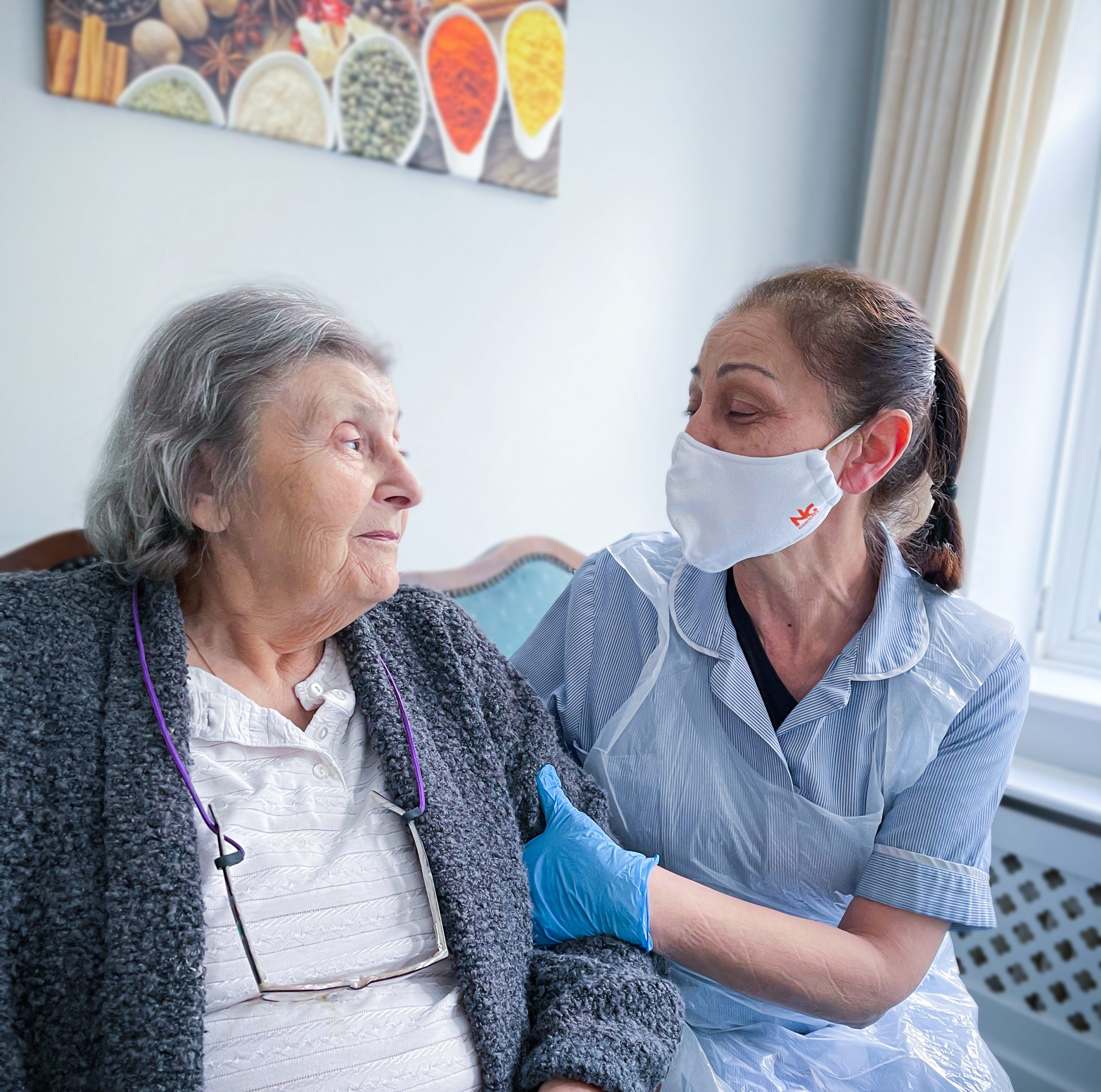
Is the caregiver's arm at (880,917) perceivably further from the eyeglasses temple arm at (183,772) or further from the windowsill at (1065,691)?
the windowsill at (1065,691)

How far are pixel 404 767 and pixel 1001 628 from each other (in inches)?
34.1

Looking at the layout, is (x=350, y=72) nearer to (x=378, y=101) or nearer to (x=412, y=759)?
(x=378, y=101)

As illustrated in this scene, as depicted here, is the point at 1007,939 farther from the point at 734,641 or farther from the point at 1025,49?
the point at 1025,49

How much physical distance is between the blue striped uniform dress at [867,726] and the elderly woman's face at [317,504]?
436 millimetres

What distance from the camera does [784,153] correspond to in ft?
9.36

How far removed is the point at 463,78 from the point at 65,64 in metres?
0.84

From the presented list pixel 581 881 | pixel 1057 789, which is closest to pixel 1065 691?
pixel 1057 789

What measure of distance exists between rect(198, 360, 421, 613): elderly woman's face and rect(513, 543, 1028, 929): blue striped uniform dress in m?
0.44

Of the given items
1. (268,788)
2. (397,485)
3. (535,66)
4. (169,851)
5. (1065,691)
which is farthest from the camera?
(1065,691)

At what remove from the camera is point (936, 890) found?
48.9 inches

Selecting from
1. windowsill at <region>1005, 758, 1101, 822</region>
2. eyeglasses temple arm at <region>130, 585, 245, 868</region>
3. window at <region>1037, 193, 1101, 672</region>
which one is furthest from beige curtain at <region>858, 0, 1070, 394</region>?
eyeglasses temple arm at <region>130, 585, 245, 868</region>

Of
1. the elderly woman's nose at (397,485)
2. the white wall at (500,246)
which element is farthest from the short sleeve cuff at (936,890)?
the white wall at (500,246)

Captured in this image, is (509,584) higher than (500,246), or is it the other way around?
(500,246)

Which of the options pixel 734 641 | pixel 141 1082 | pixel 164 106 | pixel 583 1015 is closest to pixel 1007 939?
pixel 734 641
